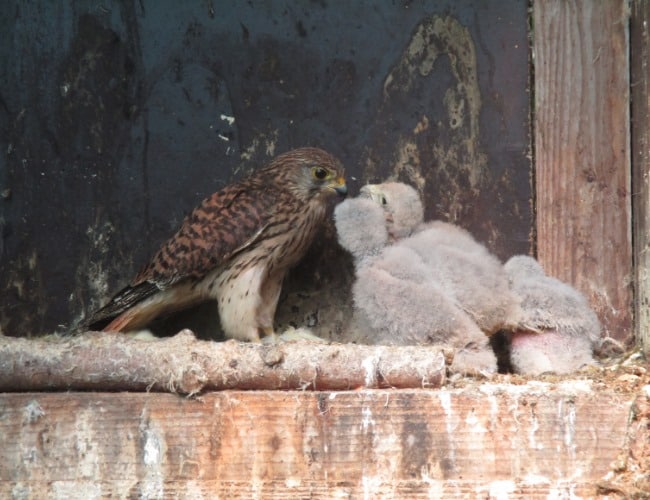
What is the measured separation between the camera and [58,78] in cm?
376

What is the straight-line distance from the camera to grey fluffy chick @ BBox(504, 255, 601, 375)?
327 centimetres

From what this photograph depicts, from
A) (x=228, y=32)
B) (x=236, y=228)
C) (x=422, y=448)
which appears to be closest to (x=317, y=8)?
(x=228, y=32)

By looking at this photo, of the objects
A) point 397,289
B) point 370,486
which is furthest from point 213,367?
point 397,289

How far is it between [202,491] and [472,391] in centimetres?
68

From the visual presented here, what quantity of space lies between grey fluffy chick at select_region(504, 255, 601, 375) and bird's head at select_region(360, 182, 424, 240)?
1.24ft

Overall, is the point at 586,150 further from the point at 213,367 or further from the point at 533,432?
the point at 213,367

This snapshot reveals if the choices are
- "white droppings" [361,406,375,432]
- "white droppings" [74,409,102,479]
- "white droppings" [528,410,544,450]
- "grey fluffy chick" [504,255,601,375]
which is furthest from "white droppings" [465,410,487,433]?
"white droppings" [74,409,102,479]

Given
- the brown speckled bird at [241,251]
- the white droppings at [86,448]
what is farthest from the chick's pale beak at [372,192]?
the white droppings at [86,448]

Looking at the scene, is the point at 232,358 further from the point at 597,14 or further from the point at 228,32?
the point at 597,14

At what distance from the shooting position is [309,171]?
146 inches

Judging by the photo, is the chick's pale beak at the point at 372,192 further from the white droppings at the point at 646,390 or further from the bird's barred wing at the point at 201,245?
the white droppings at the point at 646,390

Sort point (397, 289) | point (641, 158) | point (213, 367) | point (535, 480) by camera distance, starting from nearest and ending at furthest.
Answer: point (535, 480)
point (213, 367)
point (397, 289)
point (641, 158)

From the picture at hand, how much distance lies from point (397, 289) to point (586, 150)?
2.56ft

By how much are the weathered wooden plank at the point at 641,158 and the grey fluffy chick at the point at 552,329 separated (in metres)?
0.15
